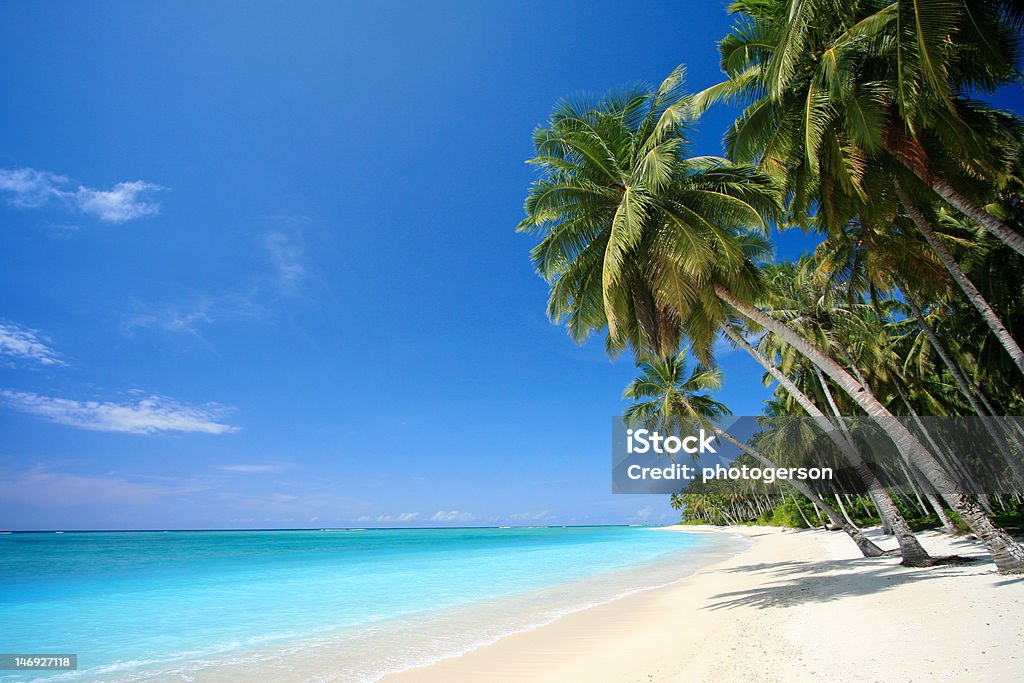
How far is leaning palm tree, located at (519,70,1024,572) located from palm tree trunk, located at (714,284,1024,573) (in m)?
0.03

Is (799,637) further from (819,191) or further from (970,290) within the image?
(819,191)

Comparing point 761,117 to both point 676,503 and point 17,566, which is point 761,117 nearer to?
point 17,566

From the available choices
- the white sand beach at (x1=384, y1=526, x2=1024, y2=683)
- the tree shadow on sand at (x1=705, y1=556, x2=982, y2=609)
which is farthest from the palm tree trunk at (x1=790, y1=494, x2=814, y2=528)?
the white sand beach at (x1=384, y1=526, x2=1024, y2=683)

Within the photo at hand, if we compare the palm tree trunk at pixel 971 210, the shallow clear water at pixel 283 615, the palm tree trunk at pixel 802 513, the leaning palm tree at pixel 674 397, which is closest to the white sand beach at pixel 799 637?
the shallow clear water at pixel 283 615

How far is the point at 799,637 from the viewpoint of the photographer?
6.75 metres

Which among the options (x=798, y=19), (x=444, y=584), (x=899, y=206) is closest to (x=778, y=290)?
(x=899, y=206)

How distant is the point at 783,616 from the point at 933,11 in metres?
8.85

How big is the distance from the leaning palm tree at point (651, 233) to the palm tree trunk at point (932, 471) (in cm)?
3

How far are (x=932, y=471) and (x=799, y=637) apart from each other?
5.05m

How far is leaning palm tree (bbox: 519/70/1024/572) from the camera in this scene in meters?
9.97

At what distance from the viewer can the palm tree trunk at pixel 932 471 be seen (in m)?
8.97

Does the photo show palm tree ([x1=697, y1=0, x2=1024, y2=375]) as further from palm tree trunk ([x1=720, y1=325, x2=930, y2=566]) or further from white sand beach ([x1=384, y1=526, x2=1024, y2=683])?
white sand beach ([x1=384, y1=526, x2=1024, y2=683])

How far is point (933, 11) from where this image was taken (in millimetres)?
6250

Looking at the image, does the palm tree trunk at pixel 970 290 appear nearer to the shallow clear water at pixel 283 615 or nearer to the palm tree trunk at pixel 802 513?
the shallow clear water at pixel 283 615
